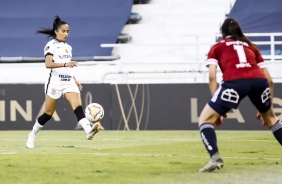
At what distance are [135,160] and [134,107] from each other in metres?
10.1

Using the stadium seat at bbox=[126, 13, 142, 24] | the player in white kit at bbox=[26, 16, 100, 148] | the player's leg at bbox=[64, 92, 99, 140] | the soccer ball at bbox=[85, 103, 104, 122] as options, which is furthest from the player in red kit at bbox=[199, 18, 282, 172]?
the stadium seat at bbox=[126, 13, 142, 24]

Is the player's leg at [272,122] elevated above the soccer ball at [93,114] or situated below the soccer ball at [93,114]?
above

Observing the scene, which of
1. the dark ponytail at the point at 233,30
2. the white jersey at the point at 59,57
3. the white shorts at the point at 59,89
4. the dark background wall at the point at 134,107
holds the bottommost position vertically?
the dark background wall at the point at 134,107

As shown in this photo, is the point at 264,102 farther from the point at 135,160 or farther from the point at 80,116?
the point at 80,116

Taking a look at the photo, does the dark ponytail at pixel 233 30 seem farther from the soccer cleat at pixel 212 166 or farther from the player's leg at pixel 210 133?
the soccer cleat at pixel 212 166

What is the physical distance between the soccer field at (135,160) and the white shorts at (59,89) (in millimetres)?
886

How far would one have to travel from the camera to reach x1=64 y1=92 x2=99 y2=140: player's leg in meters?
15.7

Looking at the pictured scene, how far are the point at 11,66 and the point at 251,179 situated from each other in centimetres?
1901

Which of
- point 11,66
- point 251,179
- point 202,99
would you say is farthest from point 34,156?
point 11,66

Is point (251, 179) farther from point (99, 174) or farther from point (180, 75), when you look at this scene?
point (180, 75)

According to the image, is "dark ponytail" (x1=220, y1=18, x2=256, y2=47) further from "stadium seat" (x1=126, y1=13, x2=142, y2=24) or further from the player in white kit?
"stadium seat" (x1=126, y1=13, x2=142, y2=24)

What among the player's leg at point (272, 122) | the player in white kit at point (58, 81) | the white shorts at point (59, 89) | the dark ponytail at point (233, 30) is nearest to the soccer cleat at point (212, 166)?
the player's leg at point (272, 122)

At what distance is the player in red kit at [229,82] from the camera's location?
37.5 ft

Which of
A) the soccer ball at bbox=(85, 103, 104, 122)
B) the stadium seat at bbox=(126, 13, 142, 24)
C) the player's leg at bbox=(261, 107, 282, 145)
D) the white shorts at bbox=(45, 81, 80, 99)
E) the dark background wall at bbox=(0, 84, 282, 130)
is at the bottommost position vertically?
the dark background wall at bbox=(0, 84, 282, 130)
